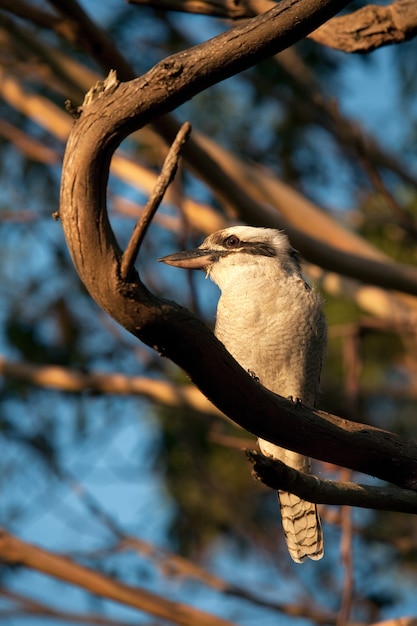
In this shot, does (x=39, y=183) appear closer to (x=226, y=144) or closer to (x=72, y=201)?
(x=226, y=144)

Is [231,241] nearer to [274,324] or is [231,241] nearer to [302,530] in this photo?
[274,324]

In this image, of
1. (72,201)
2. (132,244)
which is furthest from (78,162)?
(132,244)

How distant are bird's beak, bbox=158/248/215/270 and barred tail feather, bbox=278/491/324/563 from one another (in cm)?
99

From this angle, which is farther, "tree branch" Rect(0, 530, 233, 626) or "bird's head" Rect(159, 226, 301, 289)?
"tree branch" Rect(0, 530, 233, 626)

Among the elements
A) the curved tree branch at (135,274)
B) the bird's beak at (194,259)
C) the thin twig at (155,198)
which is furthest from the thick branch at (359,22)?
the thin twig at (155,198)

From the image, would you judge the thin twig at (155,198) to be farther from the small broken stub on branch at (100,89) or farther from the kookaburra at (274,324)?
the kookaburra at (274,324)

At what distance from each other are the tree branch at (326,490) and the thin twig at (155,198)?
664 mm

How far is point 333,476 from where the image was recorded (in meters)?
6.49

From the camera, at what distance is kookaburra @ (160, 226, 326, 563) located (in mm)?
3695

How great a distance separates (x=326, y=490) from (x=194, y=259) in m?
1.37

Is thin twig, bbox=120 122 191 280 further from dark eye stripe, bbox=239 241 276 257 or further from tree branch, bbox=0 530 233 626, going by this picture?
tree branch, bbox=0 530 233 626

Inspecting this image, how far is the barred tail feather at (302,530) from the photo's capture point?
12.6ft

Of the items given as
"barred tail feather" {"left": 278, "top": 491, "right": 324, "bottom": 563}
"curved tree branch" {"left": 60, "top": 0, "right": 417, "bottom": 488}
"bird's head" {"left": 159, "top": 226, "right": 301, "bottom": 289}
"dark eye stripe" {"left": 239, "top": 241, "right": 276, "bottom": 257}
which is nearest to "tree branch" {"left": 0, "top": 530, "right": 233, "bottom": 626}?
"barred tail feather" {"left": 278, "top": 491, "right": 324, "bottom": 563}

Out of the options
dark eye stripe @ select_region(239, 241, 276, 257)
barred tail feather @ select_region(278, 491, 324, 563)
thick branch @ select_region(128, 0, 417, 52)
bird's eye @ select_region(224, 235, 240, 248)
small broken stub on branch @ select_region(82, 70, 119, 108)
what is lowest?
barred tail feather @ select_region(278, 491, 324, 563)
